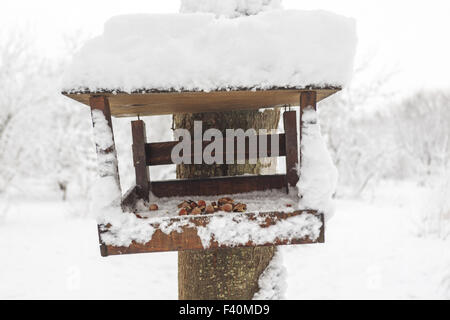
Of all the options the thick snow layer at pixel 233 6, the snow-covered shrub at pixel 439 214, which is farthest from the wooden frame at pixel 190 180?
the snow-covered shrub at pixel 439 214

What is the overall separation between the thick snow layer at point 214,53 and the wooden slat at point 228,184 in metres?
0.69

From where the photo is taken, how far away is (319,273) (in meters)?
4.72

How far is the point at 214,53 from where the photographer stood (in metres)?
1.10

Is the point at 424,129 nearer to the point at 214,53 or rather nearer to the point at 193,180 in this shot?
the point at 193,180

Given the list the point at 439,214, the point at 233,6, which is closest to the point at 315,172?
the point at 233,6

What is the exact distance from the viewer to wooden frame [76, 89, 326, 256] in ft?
3.74

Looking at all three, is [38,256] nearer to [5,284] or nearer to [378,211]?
[5,284]

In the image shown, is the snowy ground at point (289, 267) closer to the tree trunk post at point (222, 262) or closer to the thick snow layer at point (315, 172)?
the tree trunk post at point (222, 262)

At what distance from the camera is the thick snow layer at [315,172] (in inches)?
46.8

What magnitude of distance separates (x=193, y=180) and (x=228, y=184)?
184mm

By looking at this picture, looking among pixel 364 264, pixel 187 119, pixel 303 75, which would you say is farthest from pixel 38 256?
pixel 303 75

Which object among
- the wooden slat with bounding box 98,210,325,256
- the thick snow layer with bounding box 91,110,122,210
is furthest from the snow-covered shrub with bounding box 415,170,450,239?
the thick snow layer with bounding box 91,110,122,210
